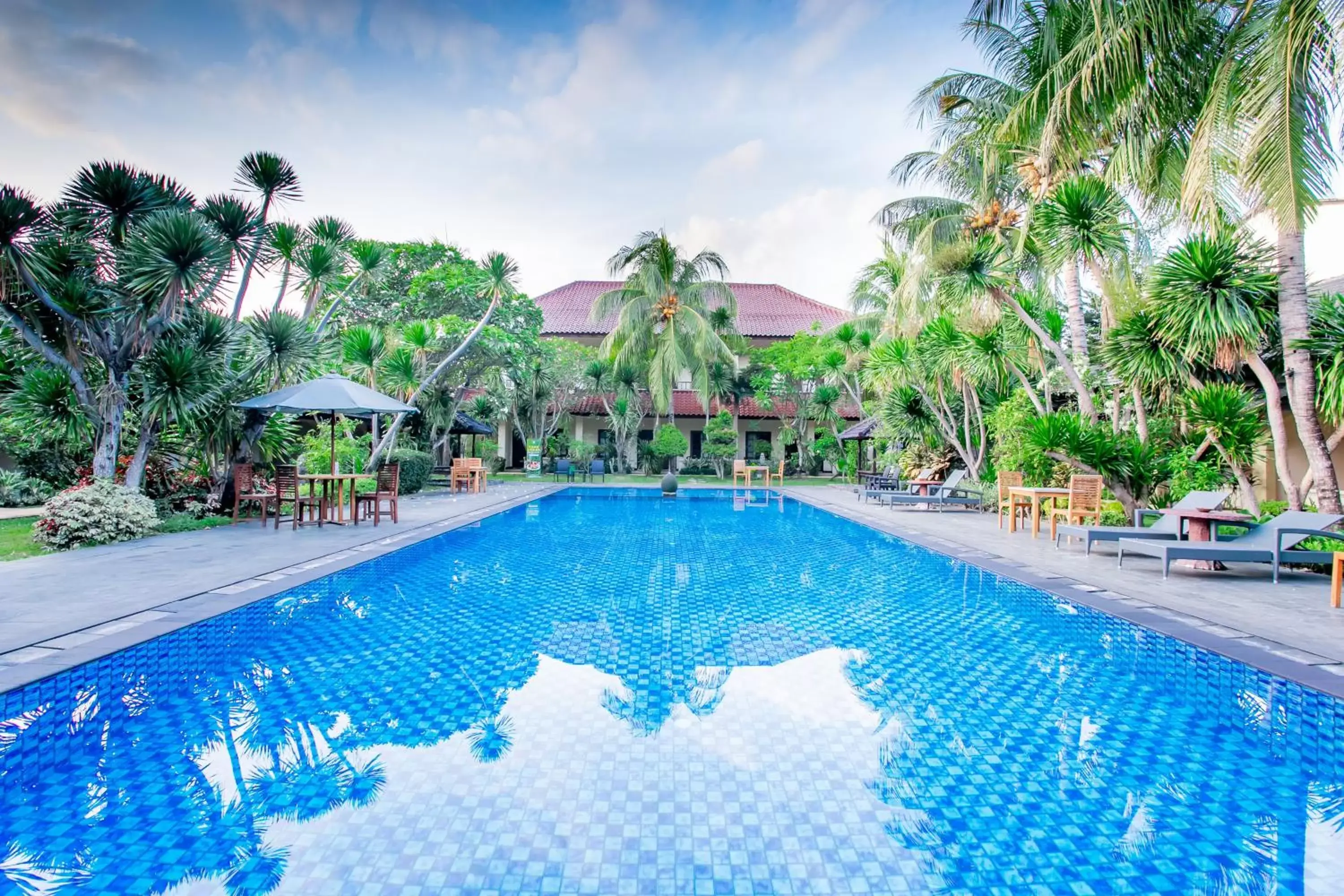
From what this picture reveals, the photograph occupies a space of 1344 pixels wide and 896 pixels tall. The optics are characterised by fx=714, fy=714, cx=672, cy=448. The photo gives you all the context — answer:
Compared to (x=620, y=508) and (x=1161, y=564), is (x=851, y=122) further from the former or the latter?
(x=1161, y=564)

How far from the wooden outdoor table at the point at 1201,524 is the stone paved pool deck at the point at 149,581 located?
9.34m

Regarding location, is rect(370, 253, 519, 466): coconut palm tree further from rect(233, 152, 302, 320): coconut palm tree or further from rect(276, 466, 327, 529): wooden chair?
rect(233, 152, 302, 320): coconut palm tree

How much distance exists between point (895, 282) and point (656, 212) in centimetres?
1043

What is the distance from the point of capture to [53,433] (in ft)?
33.5

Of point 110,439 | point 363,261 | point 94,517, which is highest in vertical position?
point 363,261

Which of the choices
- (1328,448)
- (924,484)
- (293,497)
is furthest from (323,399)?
(1328,448)

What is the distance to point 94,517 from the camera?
8.58m

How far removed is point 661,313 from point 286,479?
51.5ft

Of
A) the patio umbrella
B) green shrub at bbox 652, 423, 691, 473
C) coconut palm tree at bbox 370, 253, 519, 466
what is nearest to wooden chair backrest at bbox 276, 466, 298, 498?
the patio umbrella

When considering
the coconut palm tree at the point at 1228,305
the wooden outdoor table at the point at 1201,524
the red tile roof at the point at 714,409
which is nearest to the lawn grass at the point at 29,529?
the wooden outdoor table at the point at 1201,524

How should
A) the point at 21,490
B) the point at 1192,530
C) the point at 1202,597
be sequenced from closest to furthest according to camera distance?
the point at 1202,597, the point at 1192,530, the point at 21,490

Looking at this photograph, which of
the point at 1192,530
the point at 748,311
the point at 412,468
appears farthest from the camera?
the point at 748,311

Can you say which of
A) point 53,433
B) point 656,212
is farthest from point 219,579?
point 656,212

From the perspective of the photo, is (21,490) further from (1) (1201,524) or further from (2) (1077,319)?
(2) (1077,319)
